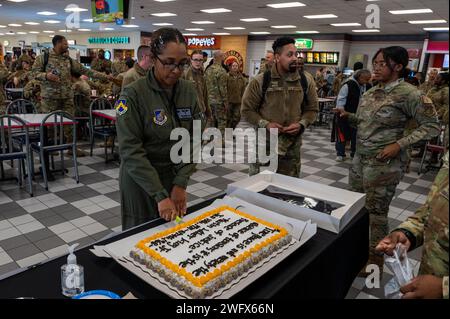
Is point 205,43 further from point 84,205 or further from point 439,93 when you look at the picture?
point 84,205

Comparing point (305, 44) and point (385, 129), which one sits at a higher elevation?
point (305, 44)

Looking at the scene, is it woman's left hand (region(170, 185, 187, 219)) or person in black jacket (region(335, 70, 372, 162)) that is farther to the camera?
person in black jacket (region(335, 70, 372, 162))

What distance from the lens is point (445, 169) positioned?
91cm

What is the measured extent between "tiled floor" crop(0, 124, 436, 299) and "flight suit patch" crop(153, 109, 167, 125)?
1887 mm

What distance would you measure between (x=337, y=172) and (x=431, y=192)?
16.0 feet

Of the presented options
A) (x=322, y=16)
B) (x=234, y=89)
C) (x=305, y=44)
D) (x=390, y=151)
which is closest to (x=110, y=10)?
(x=234, y=89)

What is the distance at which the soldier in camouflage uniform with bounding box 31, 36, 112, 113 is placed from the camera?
4887 mm

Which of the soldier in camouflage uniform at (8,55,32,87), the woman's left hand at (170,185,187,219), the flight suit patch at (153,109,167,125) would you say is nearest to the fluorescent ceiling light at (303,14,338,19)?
the soldier in camouflage uniform at (8,55,32,87)

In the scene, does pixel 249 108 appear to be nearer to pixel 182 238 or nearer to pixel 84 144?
pixel 182 238

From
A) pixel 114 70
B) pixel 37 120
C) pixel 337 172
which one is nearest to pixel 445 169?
pixel 37 120

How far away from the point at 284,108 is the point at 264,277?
1780 millimetres

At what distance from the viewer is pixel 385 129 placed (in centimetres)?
235

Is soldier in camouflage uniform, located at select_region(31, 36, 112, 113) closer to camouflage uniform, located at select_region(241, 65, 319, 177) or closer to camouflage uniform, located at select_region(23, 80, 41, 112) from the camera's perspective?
camouflage uniform, located at select_region(23, 80, 41, 112)

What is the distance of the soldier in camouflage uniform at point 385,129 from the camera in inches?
88.6
